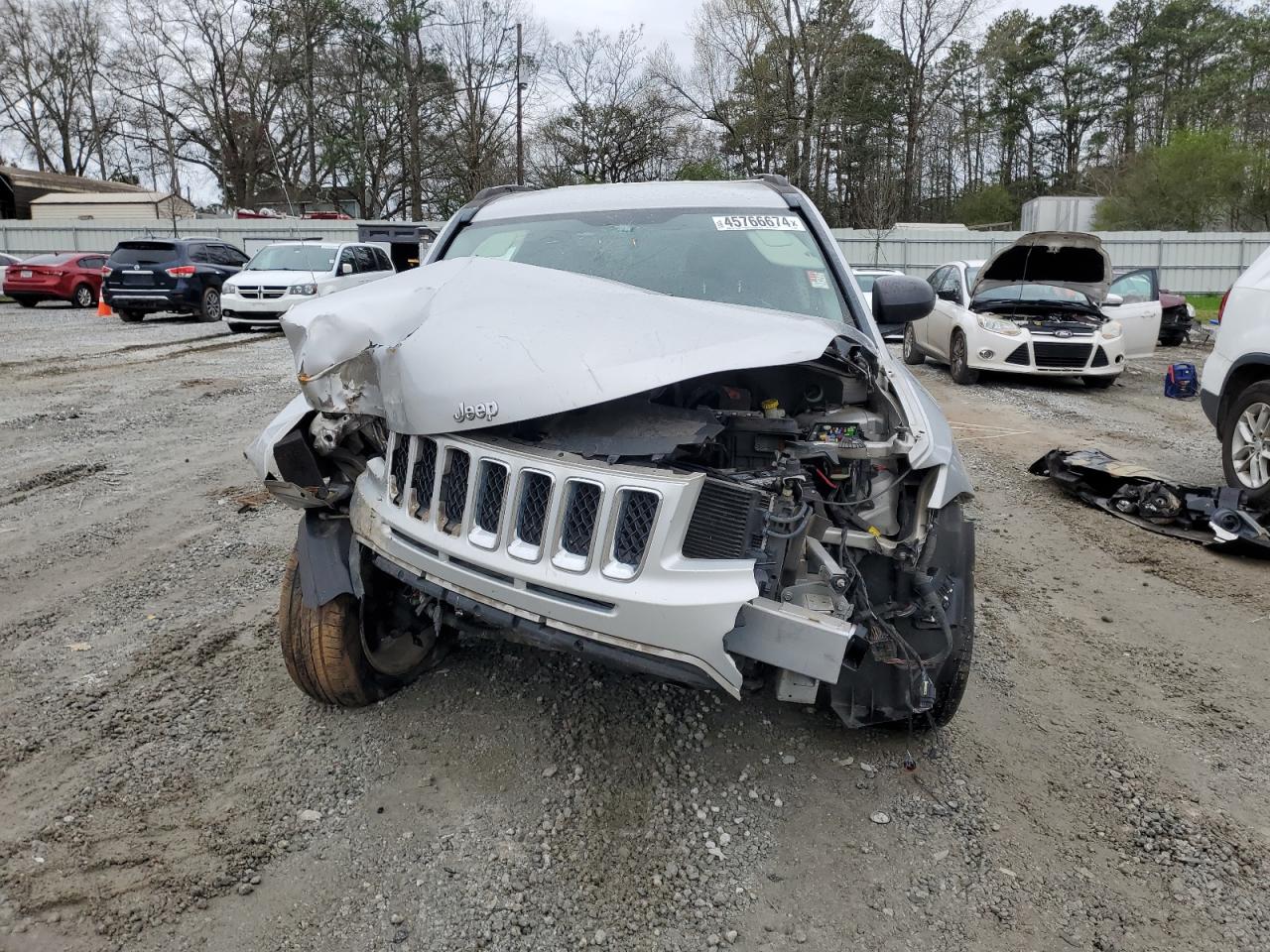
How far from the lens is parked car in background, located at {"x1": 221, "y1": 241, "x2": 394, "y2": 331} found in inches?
624

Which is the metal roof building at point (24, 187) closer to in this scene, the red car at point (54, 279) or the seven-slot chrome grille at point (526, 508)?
the red car at point (54, 279)

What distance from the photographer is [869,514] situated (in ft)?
8.89

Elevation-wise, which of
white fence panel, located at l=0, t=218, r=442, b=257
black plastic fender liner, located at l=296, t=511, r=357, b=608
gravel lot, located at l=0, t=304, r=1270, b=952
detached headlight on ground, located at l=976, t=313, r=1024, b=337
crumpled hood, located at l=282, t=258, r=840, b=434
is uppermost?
white fence panel, located at l=0, t=218, r=442, b=257

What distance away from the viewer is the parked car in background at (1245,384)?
18.5ft

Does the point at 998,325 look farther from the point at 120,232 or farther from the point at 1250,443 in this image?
the point at 120,232

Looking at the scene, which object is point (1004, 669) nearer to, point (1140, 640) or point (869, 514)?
point (1140, 640)

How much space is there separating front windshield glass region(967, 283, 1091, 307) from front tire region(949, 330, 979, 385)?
2.12ft

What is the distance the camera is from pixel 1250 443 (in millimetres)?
5766

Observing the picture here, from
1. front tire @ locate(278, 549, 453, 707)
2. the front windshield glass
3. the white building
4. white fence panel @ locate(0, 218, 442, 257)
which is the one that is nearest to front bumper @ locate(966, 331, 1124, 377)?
the front windshield glass

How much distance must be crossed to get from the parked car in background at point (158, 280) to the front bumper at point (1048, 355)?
1493cm

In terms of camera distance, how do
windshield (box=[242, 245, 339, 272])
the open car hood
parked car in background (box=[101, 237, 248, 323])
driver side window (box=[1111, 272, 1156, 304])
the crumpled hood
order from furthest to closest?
parked car in background (box=[101, 237, 248, 323]), windshield (box=[242, 245, 339, 272]), driver side window (box=[1111, 272, 1156, 304]), the open car hood, the crumpled hood

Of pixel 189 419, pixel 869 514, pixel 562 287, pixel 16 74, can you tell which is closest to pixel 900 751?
pixel 869 514

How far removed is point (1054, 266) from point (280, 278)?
12603 mm

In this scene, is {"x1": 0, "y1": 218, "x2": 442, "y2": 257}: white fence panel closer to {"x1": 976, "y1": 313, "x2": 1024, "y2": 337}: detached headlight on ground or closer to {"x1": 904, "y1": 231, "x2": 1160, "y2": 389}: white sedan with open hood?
{"x1": 904, "y1": 231, "x2": 1160, "y2": 389}: white sedan with open hood
